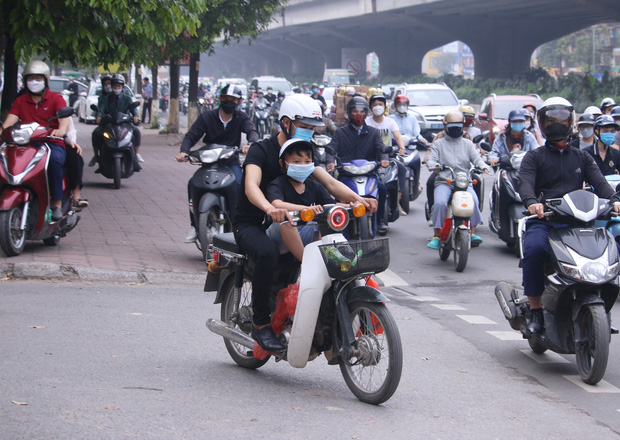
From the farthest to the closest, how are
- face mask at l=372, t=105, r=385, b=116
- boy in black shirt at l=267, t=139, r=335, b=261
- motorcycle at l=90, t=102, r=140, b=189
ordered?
motorcycle at l=90, t=102, r=140, b=189
face mask at l=372, t=105, r=385, b=116
boy in black shirt at l=267, t=139, r=335, b=261

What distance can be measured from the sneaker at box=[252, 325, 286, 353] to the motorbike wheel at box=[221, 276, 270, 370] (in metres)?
0.29

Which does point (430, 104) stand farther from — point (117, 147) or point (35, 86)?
point (35, 86)

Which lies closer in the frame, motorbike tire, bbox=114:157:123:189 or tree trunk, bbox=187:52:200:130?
motorbike tire, bbox=114:157:123:189

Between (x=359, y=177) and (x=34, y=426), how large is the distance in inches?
271

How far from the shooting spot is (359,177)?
10781mm

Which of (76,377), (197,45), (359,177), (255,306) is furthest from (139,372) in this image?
(197,45)

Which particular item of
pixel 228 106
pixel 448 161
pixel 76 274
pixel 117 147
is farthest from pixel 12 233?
pixel 117 147

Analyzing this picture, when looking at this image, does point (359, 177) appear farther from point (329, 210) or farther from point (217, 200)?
point (329, 210)

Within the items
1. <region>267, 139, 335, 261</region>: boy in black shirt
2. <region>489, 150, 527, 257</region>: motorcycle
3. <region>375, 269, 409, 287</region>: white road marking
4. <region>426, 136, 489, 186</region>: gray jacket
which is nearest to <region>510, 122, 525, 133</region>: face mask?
<region>489, 150, 527, 257</region>: motorcycle

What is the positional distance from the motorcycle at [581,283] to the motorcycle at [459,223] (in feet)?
13.2

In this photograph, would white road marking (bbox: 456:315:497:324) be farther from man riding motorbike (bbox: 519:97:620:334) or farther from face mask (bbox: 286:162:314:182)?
face mask (bbox: 286:162:314:182)

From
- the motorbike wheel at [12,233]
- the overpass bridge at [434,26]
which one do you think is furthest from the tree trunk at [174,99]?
the motorbike wheel at [12,233]

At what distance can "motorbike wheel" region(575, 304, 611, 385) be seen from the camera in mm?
5574

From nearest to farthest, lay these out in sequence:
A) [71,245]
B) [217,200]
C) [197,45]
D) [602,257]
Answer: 1. [602,257]
2. [217,200]
3. [71,245]
4. [197,45]
